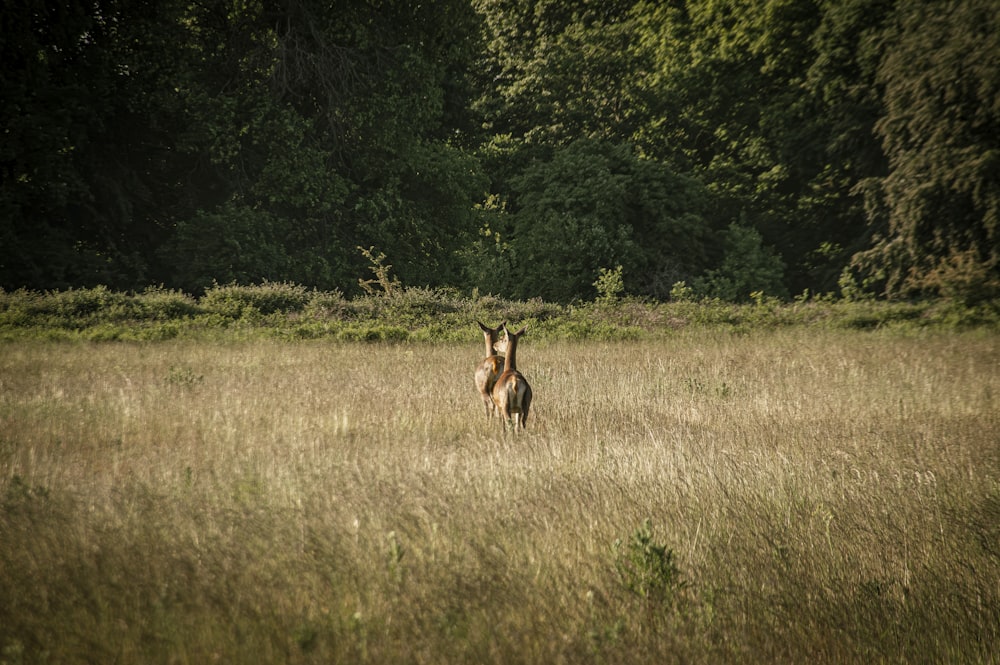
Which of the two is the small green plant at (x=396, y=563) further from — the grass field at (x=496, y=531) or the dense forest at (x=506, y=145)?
the dense forest at (x=506, y=145)

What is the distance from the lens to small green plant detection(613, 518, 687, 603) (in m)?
4.04

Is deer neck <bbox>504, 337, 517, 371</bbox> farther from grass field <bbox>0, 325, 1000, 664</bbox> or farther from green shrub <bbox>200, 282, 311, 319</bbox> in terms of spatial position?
green shrub <bbox>200, 282, 311, 319</bbox>

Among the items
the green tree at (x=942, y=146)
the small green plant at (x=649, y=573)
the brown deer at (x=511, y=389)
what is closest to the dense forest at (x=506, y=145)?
the green tree at (x=942, y=146)

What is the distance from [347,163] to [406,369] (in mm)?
22555

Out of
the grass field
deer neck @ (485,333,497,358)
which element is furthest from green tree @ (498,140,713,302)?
deer neck @ (485,333,497,358)

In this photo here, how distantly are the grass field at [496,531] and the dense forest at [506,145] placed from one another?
59.4 ft

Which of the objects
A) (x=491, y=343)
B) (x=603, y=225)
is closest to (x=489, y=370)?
(x=491, y=343)

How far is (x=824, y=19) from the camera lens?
101 ft

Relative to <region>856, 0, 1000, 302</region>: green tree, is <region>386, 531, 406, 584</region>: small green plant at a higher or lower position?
lower

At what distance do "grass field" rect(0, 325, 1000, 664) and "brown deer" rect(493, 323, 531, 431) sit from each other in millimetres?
431

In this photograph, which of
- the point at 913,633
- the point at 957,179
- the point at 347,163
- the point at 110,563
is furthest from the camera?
the point at 347,163

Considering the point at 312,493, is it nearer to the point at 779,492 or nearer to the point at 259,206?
the point at 779,492

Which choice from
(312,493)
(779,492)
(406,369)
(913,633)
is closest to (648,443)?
(779,492)

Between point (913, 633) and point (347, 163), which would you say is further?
point (347, 163)
